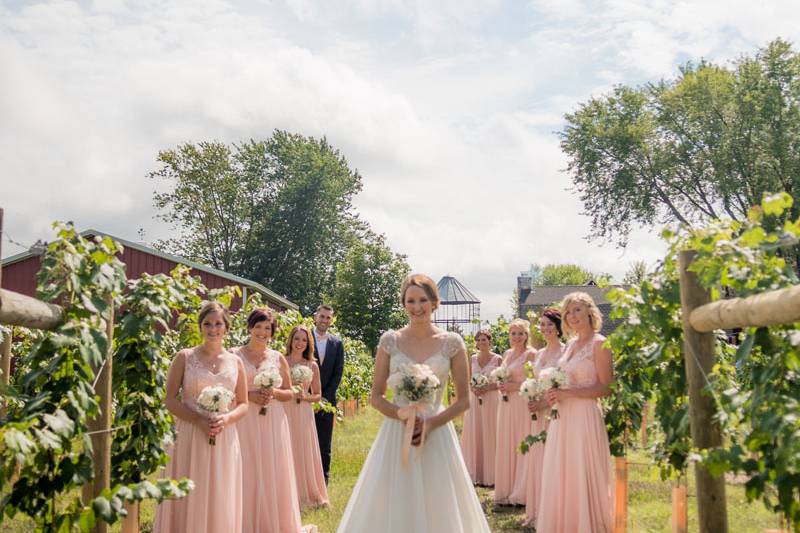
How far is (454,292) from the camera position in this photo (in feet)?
283

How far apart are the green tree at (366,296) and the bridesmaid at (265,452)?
40.2m

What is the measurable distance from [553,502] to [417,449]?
220 centimetres

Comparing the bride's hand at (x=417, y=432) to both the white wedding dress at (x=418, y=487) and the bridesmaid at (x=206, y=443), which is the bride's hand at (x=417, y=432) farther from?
the bridesmaid at (x=206, y=443)

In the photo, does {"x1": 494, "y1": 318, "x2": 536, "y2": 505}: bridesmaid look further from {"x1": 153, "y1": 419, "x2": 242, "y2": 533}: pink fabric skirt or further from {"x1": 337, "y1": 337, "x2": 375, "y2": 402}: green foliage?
{"x1": 337, "y1": 337, "x2": 375, "y2": 402}: green foliage

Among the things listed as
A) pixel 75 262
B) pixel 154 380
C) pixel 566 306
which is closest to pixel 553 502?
pixel 566 306

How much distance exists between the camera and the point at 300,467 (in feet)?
29.7

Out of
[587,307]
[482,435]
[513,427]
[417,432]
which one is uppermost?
[587,307]

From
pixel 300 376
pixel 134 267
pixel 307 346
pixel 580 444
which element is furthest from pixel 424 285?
pixel 134 267

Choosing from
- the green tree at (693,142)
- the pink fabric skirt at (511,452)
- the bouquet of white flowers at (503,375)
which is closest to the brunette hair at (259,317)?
the pink fabric skirt at (511,452)

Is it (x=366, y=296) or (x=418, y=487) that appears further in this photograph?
(x=366, y=296)

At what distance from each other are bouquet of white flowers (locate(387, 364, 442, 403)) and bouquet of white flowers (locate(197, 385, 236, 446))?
1.73m

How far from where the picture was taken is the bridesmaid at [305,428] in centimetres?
905

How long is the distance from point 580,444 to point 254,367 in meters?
3.34

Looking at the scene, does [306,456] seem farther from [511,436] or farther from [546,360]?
[546,360]
